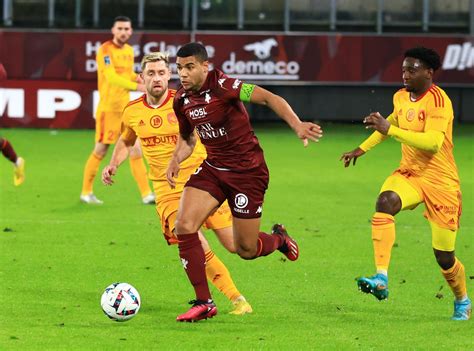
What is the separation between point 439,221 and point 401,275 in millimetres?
2187

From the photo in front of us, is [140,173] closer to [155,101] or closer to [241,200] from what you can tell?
[155,101]

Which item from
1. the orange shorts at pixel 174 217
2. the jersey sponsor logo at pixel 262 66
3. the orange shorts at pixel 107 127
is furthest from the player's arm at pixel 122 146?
the jersey sponsor logo at pixel 262 66

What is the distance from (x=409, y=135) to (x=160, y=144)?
2.34 metres

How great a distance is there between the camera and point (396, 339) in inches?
333

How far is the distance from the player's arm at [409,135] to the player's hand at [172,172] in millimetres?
1504

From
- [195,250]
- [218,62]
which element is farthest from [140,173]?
[218,62]

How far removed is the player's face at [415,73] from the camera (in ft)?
30.1

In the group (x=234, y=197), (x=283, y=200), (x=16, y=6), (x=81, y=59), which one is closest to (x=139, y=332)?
(x=234, y=197)

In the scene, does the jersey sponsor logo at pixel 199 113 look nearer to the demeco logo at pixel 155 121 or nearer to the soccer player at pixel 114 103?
the demeco logo at pixel 155 121

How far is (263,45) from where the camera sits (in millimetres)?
25422

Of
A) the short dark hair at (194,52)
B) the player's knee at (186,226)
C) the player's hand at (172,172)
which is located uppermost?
the short dark hair at (194,52)

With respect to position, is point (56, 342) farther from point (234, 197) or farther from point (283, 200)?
point (283, 200)

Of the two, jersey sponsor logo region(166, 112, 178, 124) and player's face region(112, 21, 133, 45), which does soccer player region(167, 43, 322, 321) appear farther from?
player's face region(112, 21, 133, 45)

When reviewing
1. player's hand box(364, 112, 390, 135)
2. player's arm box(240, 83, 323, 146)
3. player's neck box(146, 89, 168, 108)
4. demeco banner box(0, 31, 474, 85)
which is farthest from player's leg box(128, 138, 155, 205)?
demeco banner box(0, 31, 474, 85)
